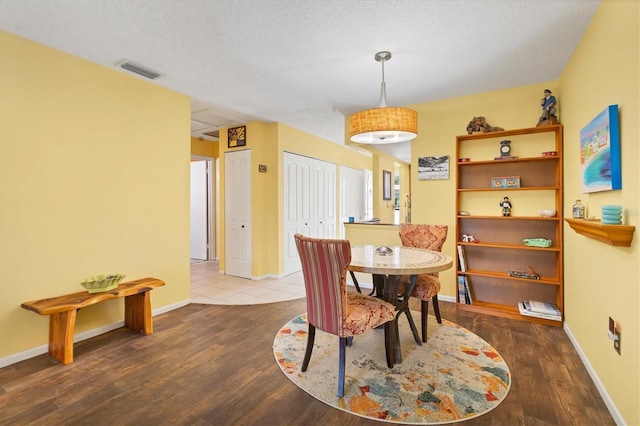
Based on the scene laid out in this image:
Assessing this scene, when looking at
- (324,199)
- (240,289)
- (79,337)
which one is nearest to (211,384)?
(79,337)

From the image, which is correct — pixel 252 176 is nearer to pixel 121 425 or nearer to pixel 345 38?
pixel 345 38

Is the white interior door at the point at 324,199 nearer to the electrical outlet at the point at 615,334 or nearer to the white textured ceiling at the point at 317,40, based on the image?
the white textured ceiling at the point at 317,40

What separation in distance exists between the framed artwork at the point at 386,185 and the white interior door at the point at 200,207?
4082 mm

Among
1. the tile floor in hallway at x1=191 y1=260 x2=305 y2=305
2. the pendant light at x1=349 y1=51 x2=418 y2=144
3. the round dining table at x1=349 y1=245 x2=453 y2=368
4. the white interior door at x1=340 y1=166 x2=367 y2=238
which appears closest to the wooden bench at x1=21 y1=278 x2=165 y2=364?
the tile floor in hallway at x1=191 y1=260 x2=305 y2=305

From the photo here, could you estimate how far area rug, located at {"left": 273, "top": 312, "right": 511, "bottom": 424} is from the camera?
1.76 metres

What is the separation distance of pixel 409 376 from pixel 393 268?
76 centimetres

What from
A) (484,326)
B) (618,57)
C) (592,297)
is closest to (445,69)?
(618,57)

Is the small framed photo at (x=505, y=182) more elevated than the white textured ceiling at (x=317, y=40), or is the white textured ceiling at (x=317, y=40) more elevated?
the white textured ceiling at (x=317, y=40)

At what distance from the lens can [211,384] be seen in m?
2.03

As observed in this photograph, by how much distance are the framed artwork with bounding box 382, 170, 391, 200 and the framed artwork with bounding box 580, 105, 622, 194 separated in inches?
204

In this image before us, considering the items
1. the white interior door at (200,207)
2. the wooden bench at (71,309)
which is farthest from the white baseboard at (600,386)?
the white interior door at (200,207)

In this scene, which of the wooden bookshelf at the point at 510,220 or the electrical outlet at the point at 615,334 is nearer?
the electrical outlet at the point at 615,334

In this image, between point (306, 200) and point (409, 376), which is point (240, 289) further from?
point (409, 376)

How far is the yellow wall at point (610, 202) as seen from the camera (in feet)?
4.97
